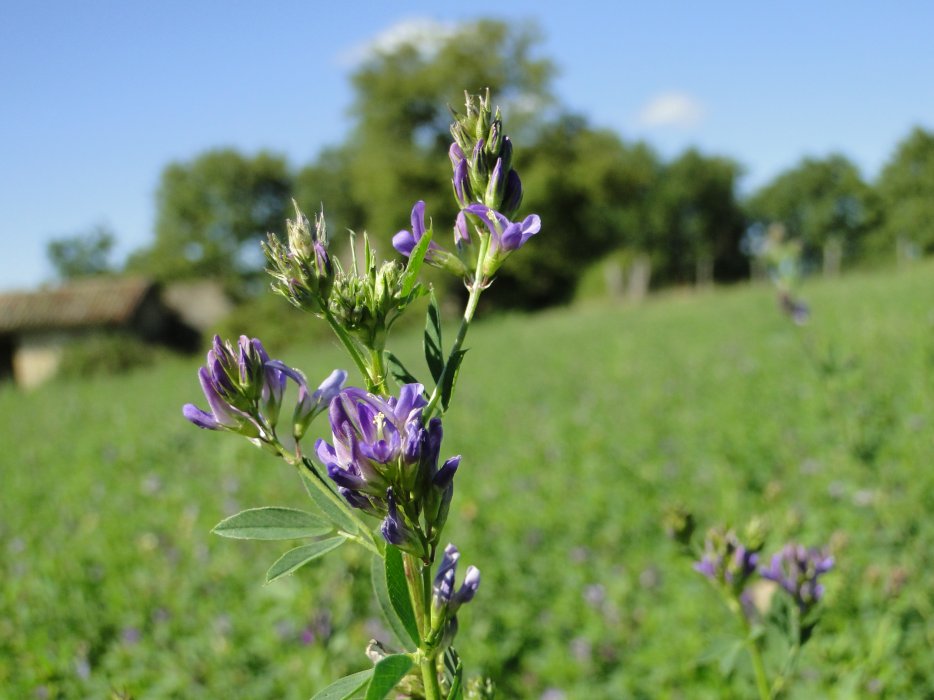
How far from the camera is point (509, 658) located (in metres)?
2.84

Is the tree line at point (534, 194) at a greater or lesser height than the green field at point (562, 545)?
greater

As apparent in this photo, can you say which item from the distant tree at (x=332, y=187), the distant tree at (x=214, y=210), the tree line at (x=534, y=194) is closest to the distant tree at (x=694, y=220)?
the tree line at (x=534, y=194)

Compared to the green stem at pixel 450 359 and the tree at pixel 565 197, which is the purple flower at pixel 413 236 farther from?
the tree at pixel 565 197

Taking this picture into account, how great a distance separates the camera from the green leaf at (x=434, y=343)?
928mm

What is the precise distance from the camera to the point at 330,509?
0.94m

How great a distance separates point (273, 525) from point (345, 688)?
206 millimetres

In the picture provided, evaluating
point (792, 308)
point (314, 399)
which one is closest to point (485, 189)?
point (314, 399)

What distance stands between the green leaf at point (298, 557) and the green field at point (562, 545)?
2.73ft

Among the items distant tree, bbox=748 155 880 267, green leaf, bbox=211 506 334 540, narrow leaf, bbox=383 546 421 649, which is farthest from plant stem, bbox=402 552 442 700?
distant tree, bbox=748 155 880 267

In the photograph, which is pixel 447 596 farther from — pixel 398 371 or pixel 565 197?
pixel 565 197

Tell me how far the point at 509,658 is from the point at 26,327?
996 inches

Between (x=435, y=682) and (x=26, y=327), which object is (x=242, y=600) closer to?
(x=435, y=682)

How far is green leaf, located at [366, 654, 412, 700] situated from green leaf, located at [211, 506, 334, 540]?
0.18 m

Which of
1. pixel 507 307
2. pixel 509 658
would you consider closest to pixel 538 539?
pixel 509 658
